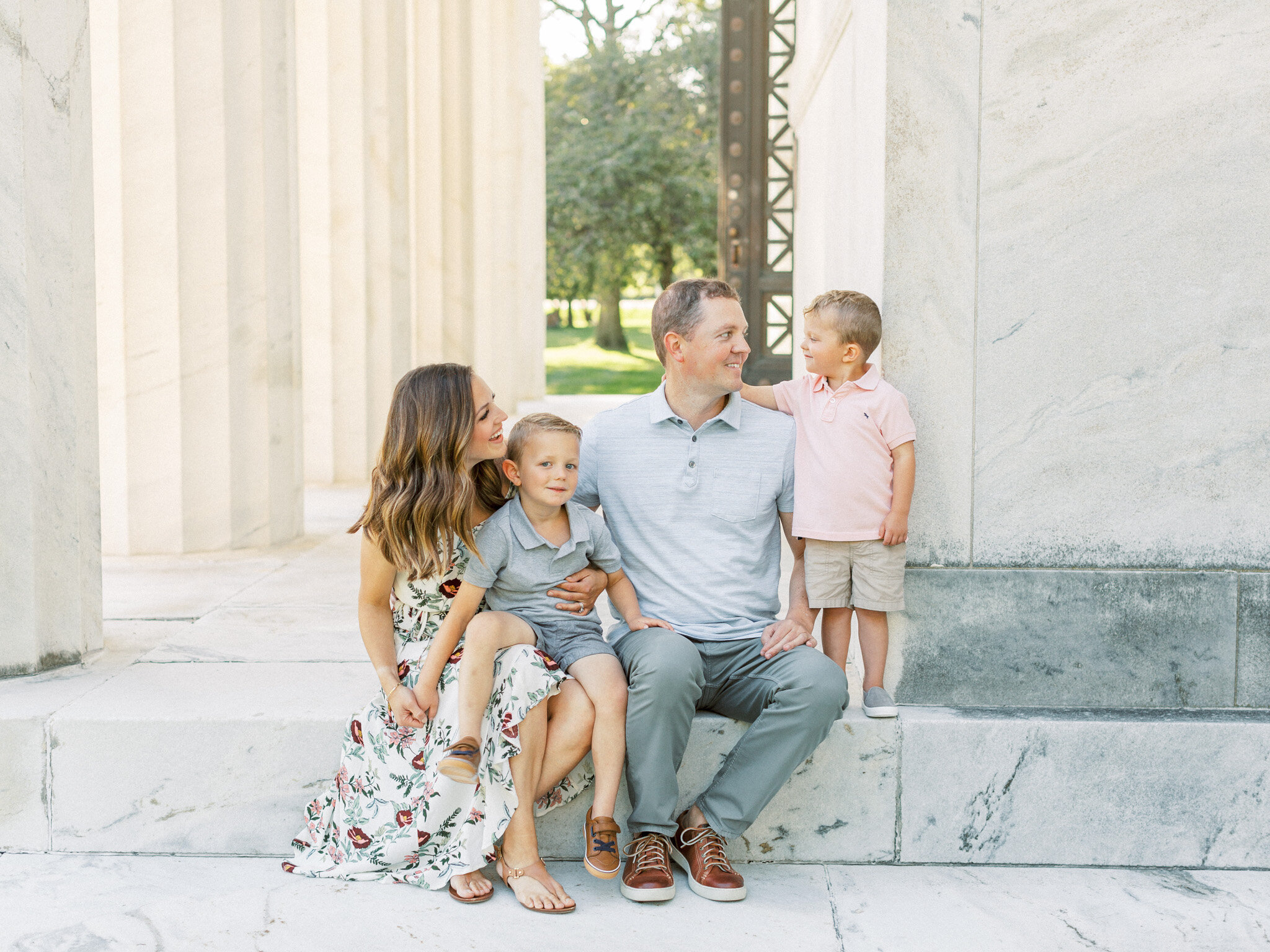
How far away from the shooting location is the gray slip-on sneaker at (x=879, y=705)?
4273mm

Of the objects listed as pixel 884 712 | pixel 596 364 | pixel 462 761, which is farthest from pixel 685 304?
pixel 596 364

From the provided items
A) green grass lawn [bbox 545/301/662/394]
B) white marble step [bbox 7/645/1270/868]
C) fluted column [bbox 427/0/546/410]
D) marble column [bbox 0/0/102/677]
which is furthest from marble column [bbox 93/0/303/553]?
green grass lawn [bbox 545/301/662/394]

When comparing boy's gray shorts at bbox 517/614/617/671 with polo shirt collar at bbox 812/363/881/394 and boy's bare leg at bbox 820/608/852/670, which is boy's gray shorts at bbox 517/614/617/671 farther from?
polo shirt collar at bbox 812/363/881/394

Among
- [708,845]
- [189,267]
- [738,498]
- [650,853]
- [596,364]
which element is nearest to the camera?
[650,853]

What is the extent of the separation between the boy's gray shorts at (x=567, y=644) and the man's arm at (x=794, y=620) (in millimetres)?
526

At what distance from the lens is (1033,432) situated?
4.43 meters

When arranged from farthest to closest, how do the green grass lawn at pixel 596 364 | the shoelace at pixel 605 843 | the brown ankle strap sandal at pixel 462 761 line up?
1. the green grass lawn at pixel 596 364
2. the shoelace at pixel 605 843
3. the brown ankle strap sandal at pixel 462 761

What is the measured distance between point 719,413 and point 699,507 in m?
0.34

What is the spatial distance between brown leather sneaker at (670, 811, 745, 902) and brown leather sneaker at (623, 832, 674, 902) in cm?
8

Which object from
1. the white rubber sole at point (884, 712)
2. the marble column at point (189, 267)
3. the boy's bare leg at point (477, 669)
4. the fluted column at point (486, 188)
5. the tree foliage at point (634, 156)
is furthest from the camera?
the tree foliage at point (634, 156)

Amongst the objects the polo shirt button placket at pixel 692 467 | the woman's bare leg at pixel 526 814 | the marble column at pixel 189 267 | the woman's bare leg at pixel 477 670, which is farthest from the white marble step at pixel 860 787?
the marble column at pixel 189 267

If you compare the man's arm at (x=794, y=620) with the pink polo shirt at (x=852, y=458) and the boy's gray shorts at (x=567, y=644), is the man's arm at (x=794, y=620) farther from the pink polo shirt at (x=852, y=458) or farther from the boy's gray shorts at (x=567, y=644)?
the boy's gray shorts at (x=567, y=644)

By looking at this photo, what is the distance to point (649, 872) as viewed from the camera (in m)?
3.92

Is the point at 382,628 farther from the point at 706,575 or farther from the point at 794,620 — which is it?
the point at 794,620
